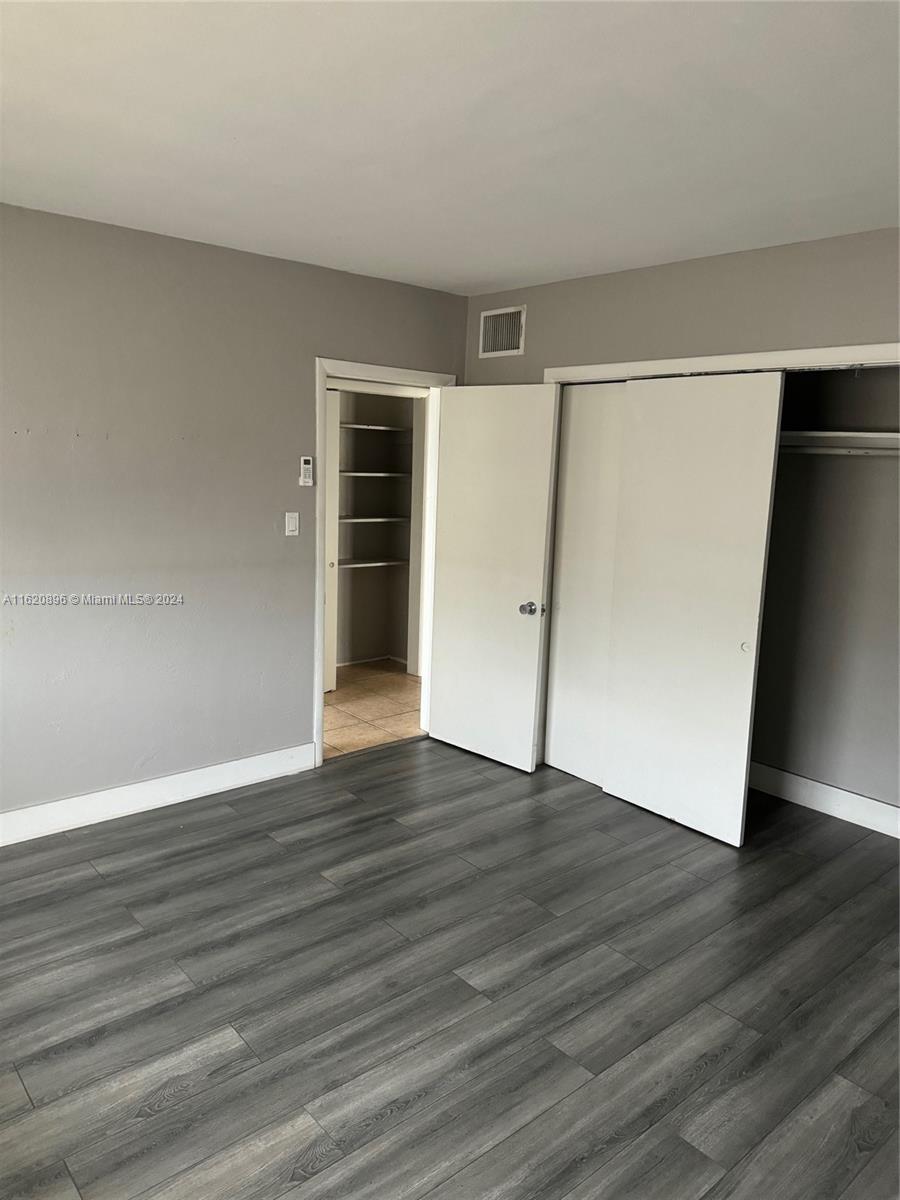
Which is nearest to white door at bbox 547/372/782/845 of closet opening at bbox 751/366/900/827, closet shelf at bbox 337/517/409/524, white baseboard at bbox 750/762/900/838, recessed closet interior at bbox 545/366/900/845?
recessed closet interior at bbox 545/366/900/845

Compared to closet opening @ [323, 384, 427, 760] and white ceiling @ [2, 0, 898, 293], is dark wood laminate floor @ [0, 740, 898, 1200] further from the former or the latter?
white ceiling @ [2, 0, 898, 293]

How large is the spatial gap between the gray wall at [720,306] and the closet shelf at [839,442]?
594mm

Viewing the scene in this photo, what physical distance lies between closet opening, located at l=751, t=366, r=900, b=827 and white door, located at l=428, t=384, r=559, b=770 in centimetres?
117

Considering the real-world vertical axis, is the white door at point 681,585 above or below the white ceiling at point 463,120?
below

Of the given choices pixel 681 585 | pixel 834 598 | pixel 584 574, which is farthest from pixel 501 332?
pixel 834 598

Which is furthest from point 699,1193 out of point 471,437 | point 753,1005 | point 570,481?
point 471,437

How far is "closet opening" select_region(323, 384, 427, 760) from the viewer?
19.7ft

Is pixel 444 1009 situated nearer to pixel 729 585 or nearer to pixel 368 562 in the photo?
pixel 729 585

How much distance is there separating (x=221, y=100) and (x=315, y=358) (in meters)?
1.97

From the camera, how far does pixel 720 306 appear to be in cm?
366

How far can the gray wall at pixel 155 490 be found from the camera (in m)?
3.38

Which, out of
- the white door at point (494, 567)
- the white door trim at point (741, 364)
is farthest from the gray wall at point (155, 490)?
the white door trim at point (741, 364)

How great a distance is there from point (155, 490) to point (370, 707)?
94.7 inches

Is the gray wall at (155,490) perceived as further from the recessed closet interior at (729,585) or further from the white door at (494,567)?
the recessed closet interior at (729,585)
